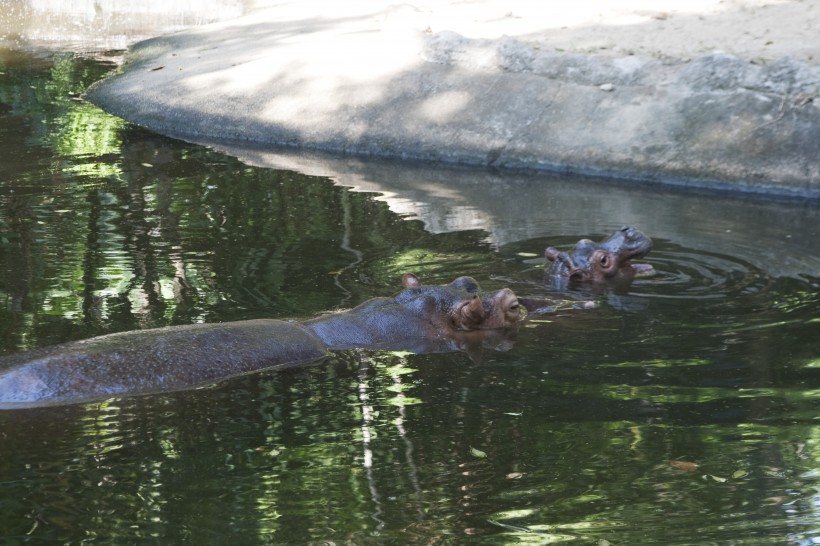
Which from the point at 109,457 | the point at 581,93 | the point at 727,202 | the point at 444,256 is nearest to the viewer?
the point at 109,457

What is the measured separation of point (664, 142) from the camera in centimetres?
1014

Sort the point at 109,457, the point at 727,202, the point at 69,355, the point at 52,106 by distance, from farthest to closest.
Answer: the point at 52,106 < the point at 727,202 < the point at 69,355 < the point at 109,457

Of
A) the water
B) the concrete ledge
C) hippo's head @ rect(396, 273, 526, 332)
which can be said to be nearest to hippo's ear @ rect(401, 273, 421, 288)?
hippo's head @ rect(396, 273, 526, 332)

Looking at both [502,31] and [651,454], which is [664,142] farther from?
[651,454]

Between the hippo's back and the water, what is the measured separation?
0.29ft

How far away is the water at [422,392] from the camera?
366 centimetres

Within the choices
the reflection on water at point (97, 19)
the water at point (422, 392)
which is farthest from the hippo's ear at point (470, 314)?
the reflection on water at point (97, 19)

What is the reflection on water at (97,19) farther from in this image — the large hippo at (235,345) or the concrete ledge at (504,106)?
the large hippo at (235,345)

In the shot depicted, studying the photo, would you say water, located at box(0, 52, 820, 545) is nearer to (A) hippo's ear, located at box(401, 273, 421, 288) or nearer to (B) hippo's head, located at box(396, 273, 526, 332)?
(B) hippo's head, located at box(396, 273, 526, 332)

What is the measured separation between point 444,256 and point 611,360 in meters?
2.18

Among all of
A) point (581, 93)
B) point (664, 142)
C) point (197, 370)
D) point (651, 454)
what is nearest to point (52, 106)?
point (581, 93)

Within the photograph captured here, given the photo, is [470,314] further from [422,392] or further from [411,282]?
[422,392]

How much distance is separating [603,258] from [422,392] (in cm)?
228

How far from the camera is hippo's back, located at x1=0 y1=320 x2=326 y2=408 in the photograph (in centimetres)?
450
